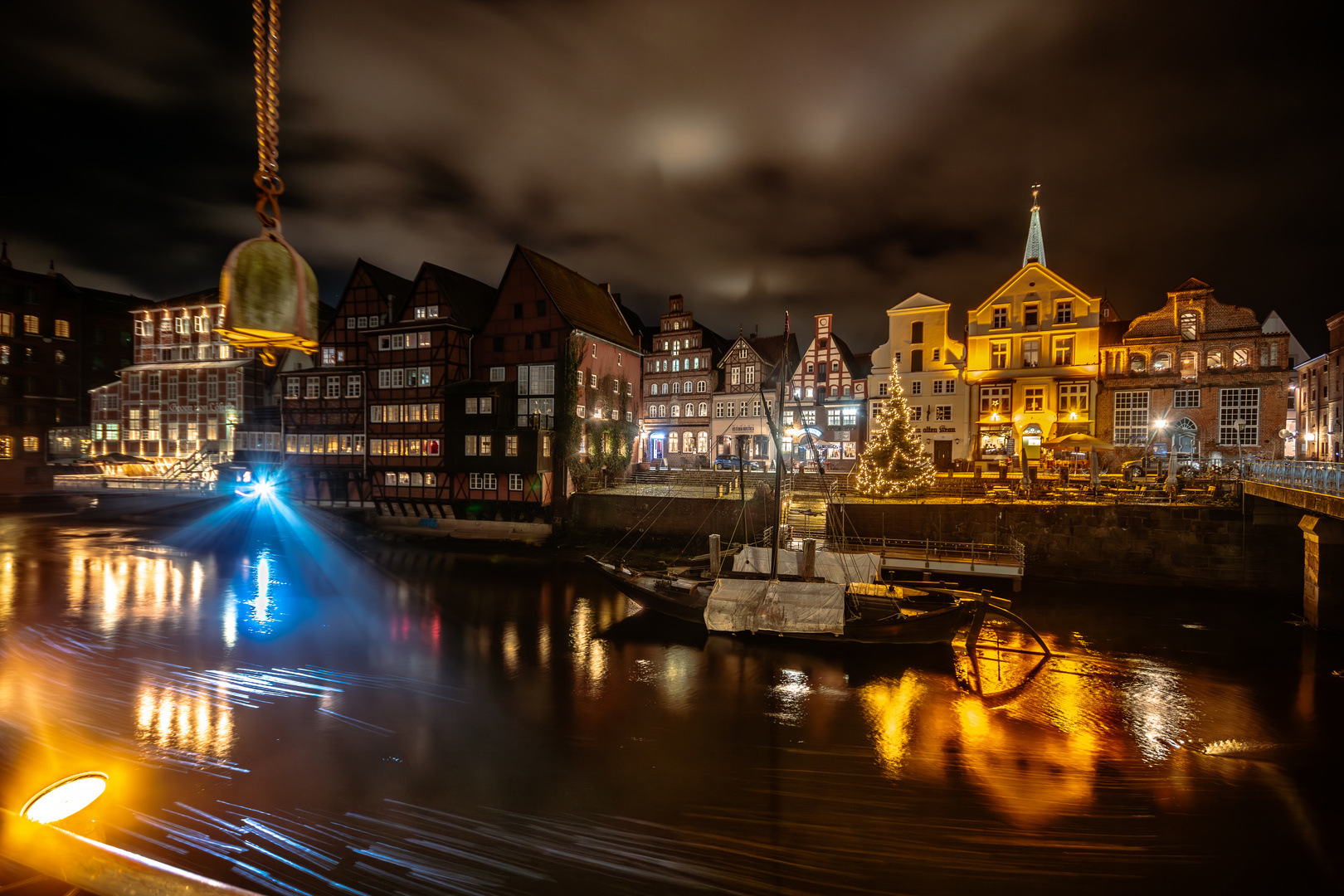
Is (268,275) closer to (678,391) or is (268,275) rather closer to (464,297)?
(464,297)

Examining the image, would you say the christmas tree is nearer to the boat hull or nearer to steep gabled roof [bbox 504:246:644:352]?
the boat hull

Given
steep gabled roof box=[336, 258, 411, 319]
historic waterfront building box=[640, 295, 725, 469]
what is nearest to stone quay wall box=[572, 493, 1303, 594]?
historic waterfront building box=[640, 295, 725, 469]

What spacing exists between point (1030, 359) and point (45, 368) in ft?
287

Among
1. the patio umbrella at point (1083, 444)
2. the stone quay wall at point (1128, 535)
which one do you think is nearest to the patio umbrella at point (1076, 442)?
the patio umbrella at point (1083, 444)

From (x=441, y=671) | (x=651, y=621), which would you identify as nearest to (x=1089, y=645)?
(x=651, y=621)

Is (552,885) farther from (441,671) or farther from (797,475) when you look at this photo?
(797,475)

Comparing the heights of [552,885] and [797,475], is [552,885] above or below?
below

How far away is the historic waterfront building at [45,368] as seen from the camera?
55938 mm

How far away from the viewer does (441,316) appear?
40000mm

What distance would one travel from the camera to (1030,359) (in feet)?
131

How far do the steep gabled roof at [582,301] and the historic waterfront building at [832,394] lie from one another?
13.7 metres

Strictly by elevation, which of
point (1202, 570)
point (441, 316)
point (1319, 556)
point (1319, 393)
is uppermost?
point (441, 316)

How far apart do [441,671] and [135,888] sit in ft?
57.1

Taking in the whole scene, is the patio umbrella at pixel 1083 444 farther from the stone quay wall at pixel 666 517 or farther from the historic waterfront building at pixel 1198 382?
the stone quay wall at pixel 666 517
